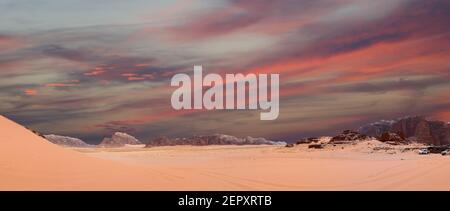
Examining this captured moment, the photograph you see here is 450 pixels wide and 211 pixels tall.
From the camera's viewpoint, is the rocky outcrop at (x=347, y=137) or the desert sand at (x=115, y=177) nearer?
the desert sand at (x=115, y=177)

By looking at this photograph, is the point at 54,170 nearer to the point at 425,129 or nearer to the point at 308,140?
the point at 308,140

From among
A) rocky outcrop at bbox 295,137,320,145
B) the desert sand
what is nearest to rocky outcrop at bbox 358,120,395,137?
rocky outcrop at bbox 295,137,320,145

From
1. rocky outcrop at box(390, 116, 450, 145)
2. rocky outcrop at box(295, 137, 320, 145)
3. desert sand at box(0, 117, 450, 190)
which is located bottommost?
desert sand at box(0, 117, 450, 190)

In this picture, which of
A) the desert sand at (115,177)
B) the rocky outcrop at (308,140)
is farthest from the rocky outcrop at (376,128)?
the desert sand at (115,177)

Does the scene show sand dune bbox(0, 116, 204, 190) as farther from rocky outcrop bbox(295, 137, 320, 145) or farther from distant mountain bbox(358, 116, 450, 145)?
distant mountain bbox(358, 116, 450, 145)

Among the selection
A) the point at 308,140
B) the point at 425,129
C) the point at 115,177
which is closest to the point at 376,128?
the point at 425,129

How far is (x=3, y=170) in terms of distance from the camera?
46.3ft

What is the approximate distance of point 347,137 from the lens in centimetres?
5778

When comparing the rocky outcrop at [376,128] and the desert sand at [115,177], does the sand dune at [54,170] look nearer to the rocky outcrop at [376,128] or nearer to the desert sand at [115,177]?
the desert sand at [115,177]

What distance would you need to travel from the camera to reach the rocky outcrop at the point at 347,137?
5508 centimetres

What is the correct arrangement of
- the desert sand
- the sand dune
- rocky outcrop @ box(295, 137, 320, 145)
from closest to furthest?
the sand dune → the desert sand → rocky outcrop @ box(295, 137, 320, 145)

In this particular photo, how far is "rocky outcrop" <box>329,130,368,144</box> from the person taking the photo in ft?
181
